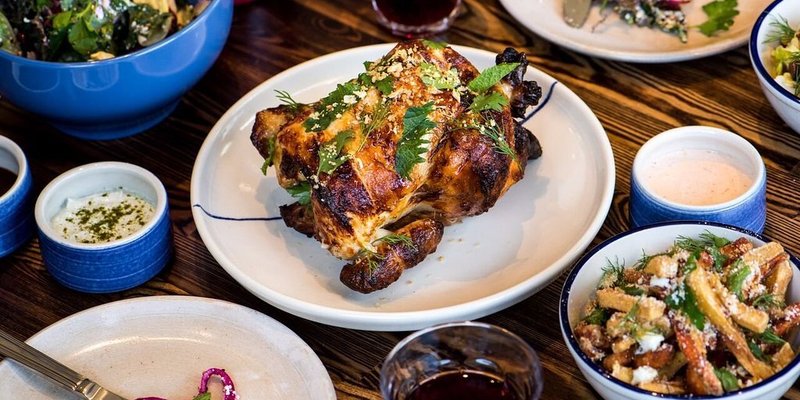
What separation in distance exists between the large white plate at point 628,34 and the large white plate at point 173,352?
1.46m

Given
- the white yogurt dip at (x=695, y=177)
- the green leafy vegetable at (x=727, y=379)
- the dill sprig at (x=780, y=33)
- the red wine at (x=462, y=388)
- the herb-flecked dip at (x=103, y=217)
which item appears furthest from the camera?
the dill sprig at (x=780, y=33)

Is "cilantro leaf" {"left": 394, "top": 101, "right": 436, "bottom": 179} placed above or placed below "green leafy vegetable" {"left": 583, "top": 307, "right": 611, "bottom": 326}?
above

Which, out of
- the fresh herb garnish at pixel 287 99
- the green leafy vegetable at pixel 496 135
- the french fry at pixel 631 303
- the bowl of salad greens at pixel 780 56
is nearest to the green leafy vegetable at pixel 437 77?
the green leafy vegetable at pixel 496 135

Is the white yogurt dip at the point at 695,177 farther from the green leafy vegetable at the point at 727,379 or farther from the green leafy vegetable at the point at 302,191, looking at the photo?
the green leafy vegetable at the point at 302,191

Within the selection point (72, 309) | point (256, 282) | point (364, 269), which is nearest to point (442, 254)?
point (364, 269)

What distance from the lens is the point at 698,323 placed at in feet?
6.30

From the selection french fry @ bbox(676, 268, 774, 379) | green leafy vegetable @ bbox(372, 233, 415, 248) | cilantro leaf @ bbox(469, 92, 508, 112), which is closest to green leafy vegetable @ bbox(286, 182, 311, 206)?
green leafy vegetable @ bbox(372, 233, 415, 248)

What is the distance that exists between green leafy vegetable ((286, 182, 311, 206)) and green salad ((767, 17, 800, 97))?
1348 mm

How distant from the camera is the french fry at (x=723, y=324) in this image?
6.16 ft

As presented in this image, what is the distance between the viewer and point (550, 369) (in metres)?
2.26

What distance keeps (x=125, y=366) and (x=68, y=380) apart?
15cm

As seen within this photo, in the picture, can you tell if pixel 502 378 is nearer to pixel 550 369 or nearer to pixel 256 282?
pixel 550 369

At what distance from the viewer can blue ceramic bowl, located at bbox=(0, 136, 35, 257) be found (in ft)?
8.58

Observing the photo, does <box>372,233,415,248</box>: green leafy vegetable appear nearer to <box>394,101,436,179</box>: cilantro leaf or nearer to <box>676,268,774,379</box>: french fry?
<box>394,101,436,179</box>: cilantro leaf
